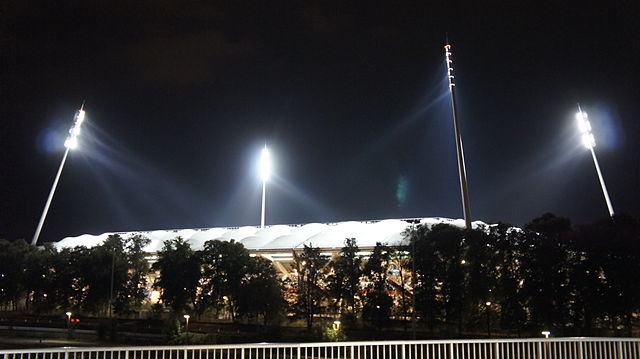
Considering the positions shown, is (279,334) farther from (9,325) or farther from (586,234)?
(9,325)

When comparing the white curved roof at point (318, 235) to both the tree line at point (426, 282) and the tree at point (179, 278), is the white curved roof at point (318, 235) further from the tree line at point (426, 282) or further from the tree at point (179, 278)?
the tree at point (179, 278)

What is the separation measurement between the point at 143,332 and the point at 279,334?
11.0 meters

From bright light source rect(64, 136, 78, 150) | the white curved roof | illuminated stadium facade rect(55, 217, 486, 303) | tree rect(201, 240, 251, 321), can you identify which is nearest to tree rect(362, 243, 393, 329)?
illuminated stadium facade rect(55, 217, 486, 303)

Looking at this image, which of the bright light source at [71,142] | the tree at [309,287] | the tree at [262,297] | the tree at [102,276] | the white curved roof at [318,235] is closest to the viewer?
the tree at [262,297]

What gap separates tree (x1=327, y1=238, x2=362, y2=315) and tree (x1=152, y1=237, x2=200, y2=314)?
33.8 feet

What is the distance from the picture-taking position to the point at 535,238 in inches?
1421

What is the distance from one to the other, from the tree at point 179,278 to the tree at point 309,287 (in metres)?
7.74

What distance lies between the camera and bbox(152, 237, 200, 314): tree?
43.9m

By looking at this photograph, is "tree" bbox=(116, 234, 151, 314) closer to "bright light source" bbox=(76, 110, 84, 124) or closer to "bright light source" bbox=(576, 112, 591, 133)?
"bright light source" bbox=(76, 110, 84, 124)

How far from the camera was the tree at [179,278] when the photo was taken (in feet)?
144

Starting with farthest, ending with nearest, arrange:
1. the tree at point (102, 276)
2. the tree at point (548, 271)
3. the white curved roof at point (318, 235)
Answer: the white curved roof at point (318, 235) → the tree at point (102, 276) → the tree at point (548, 271)

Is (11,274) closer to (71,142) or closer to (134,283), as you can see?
(134,283)

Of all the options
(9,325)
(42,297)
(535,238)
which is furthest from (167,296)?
(535,238)

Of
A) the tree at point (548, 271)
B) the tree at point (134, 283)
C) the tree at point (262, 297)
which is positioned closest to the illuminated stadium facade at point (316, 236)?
the tree at point (134, 283)
